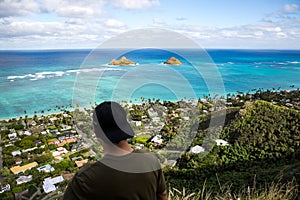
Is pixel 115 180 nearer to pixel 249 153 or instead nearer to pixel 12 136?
pixel 249 153

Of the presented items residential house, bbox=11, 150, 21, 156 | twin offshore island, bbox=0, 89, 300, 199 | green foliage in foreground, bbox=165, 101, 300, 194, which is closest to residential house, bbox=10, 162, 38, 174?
twin offshore island, bbox=0, 89, 300, 199

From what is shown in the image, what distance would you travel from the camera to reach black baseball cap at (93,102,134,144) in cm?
84

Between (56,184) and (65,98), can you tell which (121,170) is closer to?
(56,184)

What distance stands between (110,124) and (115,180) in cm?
19

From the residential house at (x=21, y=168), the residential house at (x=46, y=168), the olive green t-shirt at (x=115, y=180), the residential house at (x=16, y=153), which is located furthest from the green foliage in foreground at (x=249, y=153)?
the residential house at (x=16, y=153)

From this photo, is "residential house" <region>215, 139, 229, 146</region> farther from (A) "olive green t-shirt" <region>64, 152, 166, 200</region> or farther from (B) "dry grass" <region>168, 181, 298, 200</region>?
(A) "olive green t-shirt" <region>64, 152, 166, 200</region>

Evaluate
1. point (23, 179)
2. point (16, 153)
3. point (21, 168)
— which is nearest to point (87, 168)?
point (23, 179)

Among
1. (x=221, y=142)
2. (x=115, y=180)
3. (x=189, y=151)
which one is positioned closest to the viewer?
(x=115, y=180)

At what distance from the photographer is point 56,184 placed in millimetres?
9602

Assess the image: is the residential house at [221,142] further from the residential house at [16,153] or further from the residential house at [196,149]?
the residential house at [16,153]

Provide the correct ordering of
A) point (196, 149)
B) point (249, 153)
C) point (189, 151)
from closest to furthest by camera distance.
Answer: point (196, 149) → point (189, 151) → point (249, 153)

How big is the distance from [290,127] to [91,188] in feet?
43.2

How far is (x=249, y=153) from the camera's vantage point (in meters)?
11.0

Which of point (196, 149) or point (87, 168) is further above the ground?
point (87, 168)
